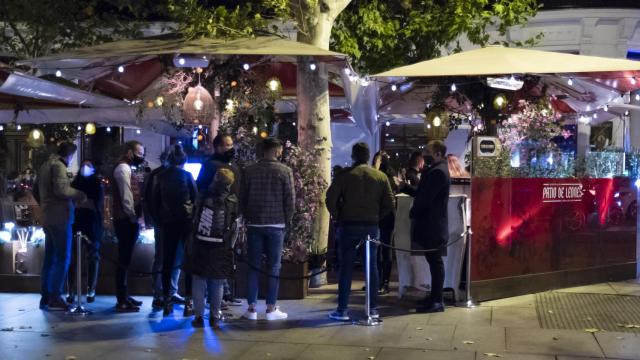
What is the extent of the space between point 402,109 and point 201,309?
7.48 meters

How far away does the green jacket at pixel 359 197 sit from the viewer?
311 inches

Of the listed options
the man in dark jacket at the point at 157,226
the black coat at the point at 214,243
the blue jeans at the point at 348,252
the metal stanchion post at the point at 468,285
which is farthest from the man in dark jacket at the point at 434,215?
the man in dark jacket at the point at 157,226

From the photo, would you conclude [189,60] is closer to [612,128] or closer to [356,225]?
[356,225]

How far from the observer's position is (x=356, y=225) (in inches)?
313

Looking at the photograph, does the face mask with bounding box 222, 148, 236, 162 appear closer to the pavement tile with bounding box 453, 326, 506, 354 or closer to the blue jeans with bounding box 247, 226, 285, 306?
the blue jeans with bounding box 247, 226, 285, 306

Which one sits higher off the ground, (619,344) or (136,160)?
(136,160)

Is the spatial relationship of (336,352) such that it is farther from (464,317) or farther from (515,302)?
→ (515,302)

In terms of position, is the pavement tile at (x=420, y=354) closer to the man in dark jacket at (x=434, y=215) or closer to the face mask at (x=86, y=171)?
the man in dark jacket at (x=434, y=215)

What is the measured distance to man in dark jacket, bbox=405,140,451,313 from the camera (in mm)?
8172

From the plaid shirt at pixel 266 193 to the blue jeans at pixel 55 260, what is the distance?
2197mm

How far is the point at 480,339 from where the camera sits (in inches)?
283

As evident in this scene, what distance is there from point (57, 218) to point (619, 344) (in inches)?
239

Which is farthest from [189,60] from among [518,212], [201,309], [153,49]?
[518,212]

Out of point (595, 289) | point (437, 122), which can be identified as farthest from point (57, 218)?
point (437, 122)
